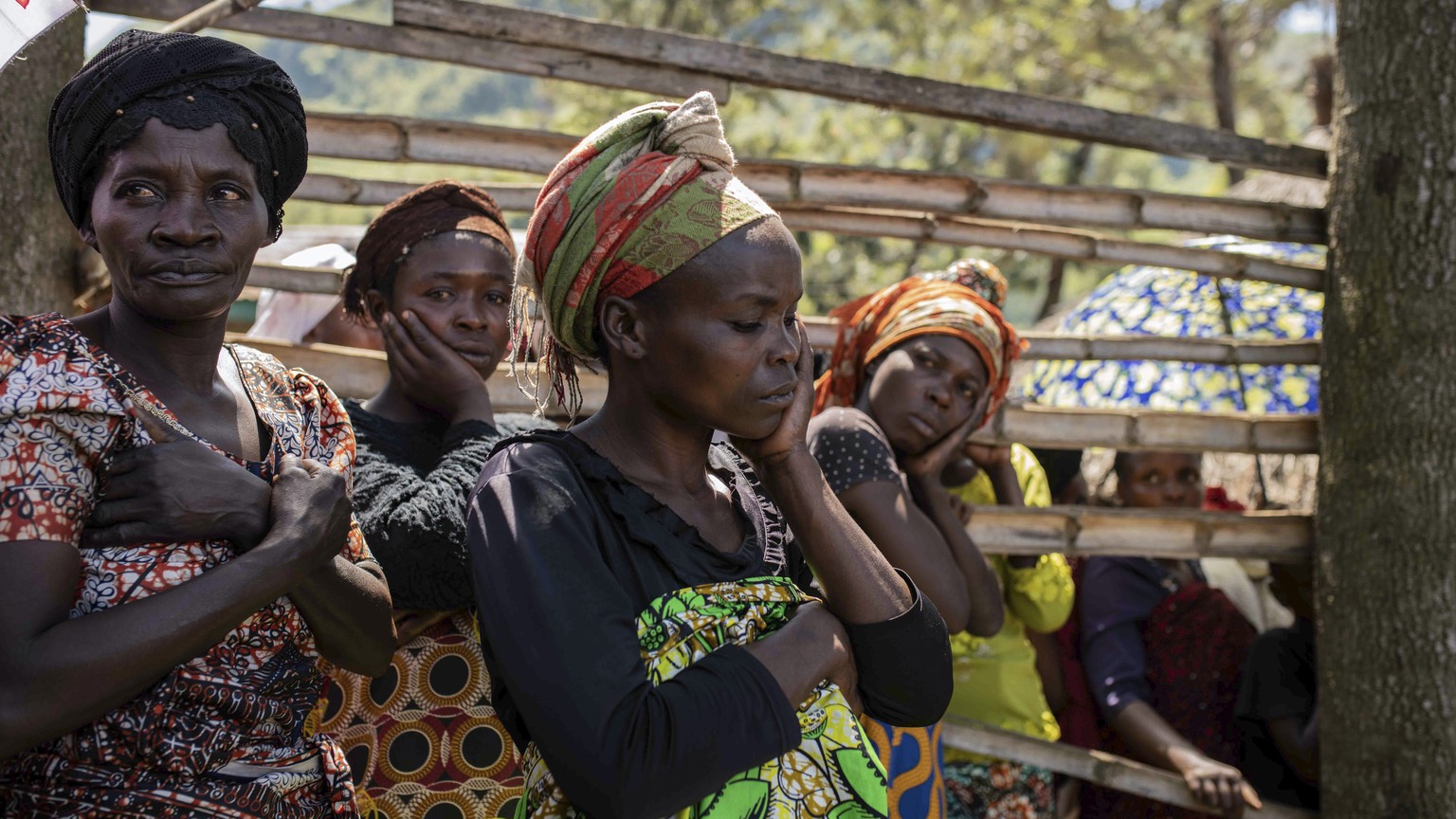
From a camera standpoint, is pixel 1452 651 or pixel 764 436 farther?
pixel 1452 651

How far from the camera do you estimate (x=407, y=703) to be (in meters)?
2.72

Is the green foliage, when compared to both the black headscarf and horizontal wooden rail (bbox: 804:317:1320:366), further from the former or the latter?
the black headscarf

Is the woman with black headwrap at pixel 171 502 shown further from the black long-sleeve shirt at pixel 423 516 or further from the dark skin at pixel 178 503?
the black long-sleeve shirt at pixel 423 516

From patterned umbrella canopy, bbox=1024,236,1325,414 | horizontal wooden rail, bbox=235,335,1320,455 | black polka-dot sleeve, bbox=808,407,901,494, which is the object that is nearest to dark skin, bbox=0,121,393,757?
black polka-dot sleeve, bbox=808,407,901,494

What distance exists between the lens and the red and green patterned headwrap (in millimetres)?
1927

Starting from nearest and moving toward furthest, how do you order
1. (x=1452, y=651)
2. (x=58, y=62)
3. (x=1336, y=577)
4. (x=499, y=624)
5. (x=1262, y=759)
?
(x=499, y=624) < (x=58, y=62) < (x=1452, y=651) < (x=1336, y=577) < (x=1262, y=759)

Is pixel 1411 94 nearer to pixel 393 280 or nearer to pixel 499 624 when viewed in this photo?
pixel 393 280

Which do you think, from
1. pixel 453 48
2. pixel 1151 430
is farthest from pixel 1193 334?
pixel 453 48

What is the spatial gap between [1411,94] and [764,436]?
304cm

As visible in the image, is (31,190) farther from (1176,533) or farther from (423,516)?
(1176,533)

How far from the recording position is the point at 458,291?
3090 mm

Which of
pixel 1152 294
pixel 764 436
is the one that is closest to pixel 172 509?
pixel 764 436

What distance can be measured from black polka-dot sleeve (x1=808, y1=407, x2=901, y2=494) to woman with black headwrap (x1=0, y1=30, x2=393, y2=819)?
4.16 ft

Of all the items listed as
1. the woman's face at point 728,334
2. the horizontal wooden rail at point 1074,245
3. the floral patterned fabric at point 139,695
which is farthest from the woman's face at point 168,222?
the horizontal wooden rail at point 1074,245
